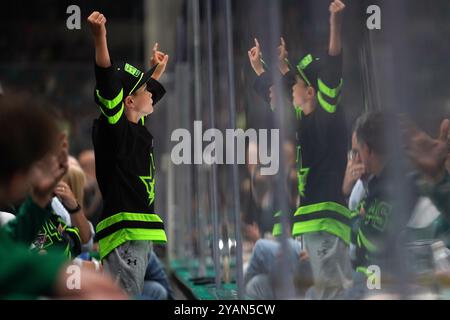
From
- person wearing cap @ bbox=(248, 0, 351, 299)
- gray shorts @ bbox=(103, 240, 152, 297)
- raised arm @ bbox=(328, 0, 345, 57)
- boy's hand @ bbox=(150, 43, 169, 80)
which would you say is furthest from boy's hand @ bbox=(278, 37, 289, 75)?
gray shorts @ bbox=(103, 240, 152, 297)

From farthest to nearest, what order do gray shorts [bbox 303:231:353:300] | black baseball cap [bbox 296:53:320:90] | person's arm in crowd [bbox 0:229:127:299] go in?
black baseball cap [bbox 296:53:320:90] → gray shorts [bbox 303:231:353:300] → person's arm in crowd [bbox 0:229:127:299]

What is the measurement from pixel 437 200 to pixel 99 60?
1070mm

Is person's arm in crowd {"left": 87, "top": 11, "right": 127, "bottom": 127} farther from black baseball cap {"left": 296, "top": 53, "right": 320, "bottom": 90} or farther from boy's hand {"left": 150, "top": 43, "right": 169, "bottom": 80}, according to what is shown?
black baseball cap {"left": 296, "top": 53, "right": 320, "bottom": 90}

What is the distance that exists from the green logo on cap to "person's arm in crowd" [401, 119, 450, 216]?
0.90m

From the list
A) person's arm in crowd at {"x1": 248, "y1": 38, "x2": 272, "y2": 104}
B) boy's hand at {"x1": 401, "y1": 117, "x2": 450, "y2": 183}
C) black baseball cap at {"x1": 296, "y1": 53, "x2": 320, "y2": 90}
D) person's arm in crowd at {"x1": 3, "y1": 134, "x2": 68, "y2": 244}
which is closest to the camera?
person's arm in crowd at {"x1": 3, "y1": 134, "x2": 68, "y2": 244}

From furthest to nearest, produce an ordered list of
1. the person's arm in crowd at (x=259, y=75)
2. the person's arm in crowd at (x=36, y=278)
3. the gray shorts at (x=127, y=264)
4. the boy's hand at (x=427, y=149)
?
1. the gray shorts at (x=127, y=264)
2. the person's arm in crowd at (x=259, y=75)
3. the boy's hand at (x=427, y=149)
4. the person's arm in crowd at (x=36, y=278)

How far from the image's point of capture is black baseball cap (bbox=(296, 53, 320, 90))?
217 centimetres

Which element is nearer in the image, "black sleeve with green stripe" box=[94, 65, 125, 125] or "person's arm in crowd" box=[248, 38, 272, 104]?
"person's arm in crowd" box=[248, 38, 272, 104]

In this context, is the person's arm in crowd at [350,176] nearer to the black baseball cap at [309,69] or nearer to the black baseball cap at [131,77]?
the black baseball cap at [309,69]

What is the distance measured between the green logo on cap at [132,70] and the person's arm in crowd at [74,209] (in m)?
0.38

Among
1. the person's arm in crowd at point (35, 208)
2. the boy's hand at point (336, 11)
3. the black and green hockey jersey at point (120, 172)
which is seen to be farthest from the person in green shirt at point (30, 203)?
the black and green hockey jersey at point (120, 172)

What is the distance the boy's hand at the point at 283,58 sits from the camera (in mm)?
2225

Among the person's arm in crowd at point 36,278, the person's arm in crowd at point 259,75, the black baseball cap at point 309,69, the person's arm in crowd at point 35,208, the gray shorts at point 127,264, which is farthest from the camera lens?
the gray shorts at point 127,264
